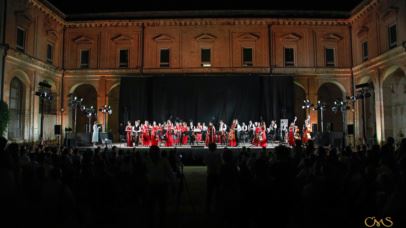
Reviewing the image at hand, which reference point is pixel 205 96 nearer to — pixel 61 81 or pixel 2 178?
pixel 61 81

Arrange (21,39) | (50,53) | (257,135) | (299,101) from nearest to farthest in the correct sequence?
(257,135)
(21,39)
(50,53)
(299,101)

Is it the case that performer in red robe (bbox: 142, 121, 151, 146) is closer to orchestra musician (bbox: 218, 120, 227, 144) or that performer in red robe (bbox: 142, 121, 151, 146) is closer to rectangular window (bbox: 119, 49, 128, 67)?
orchestra musician (bbox: 218, 120, 227, 144)

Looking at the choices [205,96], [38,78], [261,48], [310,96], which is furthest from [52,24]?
[310,96]

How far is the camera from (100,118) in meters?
28.4

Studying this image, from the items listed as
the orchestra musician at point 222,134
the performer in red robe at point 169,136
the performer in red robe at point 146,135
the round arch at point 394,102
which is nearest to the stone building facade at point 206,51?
the round arch at point 394,102

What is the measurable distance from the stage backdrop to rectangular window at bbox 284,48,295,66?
5.17 ft

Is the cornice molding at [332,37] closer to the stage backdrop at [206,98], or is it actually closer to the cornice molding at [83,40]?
the stage backdrop at [206,98]

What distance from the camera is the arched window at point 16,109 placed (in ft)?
77.5

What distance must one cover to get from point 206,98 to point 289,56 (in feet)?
26.4

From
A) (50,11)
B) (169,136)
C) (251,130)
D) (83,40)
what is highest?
(50,11)

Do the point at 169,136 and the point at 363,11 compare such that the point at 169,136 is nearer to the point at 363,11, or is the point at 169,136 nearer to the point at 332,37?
the point at 332,37

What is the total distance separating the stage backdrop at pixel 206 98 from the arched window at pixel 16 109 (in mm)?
7578

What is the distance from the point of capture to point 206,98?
28516mm

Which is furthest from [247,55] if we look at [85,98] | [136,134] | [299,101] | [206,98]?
[85,98]
